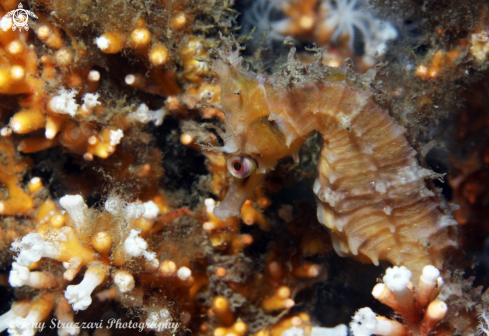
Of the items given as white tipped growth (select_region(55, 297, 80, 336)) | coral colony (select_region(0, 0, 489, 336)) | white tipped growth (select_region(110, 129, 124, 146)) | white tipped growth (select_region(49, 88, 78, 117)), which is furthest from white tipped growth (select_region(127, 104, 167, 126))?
white tipped growth (select_region(55, 297, 80, 336))

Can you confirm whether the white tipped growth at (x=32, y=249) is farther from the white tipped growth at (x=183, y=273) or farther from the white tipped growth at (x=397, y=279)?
the white tipped growth at (x=397, y=279)

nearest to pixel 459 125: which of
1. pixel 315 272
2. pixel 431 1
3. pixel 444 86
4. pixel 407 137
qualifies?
pixel 444 86

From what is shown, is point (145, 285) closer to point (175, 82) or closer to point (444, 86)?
point (175, 82)

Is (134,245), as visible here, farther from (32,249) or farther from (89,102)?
(89,102)

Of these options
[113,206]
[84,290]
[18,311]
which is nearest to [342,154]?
[113,206]

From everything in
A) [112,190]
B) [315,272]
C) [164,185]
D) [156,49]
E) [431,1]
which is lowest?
[315,272]
